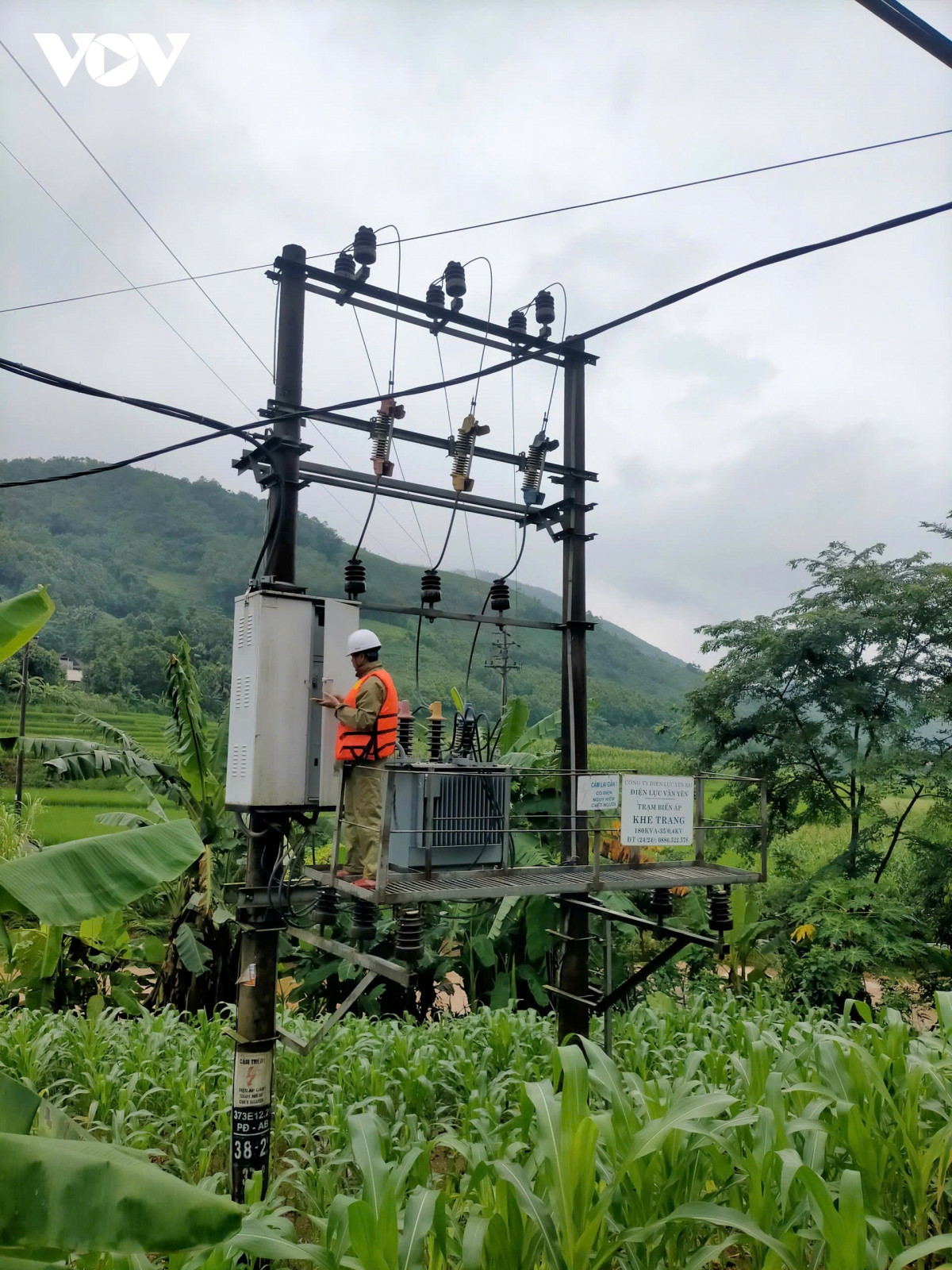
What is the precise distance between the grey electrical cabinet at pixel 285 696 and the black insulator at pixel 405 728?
62 cm

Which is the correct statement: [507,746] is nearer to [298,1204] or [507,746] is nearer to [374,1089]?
[374,1089]

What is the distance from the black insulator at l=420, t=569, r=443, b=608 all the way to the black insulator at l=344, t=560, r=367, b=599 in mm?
445

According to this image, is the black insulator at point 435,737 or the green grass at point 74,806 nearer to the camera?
the black insulator at point 435,737

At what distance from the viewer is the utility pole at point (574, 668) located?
5.95 m

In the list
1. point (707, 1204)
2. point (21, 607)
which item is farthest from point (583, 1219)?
point (21, 607)

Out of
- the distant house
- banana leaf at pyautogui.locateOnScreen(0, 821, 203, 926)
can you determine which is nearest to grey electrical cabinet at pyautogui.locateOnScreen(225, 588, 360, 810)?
banana leaf at pyautogui.locateOnScreen(0, 821, 203, 926)

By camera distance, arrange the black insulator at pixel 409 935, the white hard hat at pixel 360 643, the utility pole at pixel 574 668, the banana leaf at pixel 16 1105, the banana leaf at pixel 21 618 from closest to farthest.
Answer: the banana leaf at pixel 16 1105 → the banana leaf at pixel 21 618 → the black insulator at pixel 409 935 → the white hard hat at pixel 360 643 → the utility pole at pixel 574 668

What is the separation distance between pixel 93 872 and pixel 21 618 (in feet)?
4.54

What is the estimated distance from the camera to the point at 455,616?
5.57m

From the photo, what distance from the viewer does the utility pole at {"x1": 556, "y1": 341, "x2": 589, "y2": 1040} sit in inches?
234

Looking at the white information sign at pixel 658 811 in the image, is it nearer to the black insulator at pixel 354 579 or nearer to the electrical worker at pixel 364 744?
the electrical worker at pixel 364 744

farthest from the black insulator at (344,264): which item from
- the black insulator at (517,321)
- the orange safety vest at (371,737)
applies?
the orange safety vest at (371,737)

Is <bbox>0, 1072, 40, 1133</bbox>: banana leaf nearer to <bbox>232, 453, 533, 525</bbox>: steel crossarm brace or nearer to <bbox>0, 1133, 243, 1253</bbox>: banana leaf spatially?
<bbox>0, 1133, 243, 1253</bbox>: banana leaf

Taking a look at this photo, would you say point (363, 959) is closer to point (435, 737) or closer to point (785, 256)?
point (435, 737)
